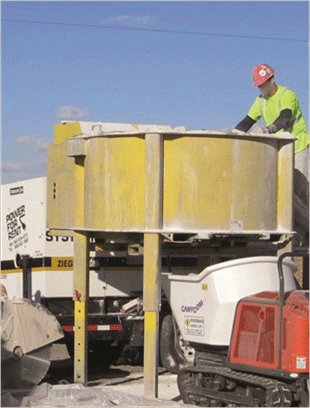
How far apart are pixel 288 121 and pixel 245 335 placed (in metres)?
3.15

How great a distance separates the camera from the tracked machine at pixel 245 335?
9414 mm

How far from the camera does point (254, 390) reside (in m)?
9.76

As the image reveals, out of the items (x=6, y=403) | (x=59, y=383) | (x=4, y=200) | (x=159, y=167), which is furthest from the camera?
(x=4, y=200)

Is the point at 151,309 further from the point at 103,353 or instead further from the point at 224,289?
the point at 103,353

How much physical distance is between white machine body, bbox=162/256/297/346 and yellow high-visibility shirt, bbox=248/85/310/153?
2028 millimetres

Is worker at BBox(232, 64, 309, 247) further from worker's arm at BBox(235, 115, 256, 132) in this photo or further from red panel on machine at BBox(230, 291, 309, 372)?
red panel on machine at BBox(230, 291, 309, 372)

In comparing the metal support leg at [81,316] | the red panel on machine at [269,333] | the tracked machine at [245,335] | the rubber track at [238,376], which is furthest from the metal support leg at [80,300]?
the red panel on machine at [269,333]

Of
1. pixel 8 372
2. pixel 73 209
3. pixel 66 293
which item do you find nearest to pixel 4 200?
pixel 66 293

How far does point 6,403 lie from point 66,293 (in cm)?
481

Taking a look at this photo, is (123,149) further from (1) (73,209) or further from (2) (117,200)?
(1) (73,209)

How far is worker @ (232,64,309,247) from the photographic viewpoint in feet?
39.7

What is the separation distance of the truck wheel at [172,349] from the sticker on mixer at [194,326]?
7.65ft

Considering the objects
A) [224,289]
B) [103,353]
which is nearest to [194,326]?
[224,289]

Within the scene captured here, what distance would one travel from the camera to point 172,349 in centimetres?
1349
